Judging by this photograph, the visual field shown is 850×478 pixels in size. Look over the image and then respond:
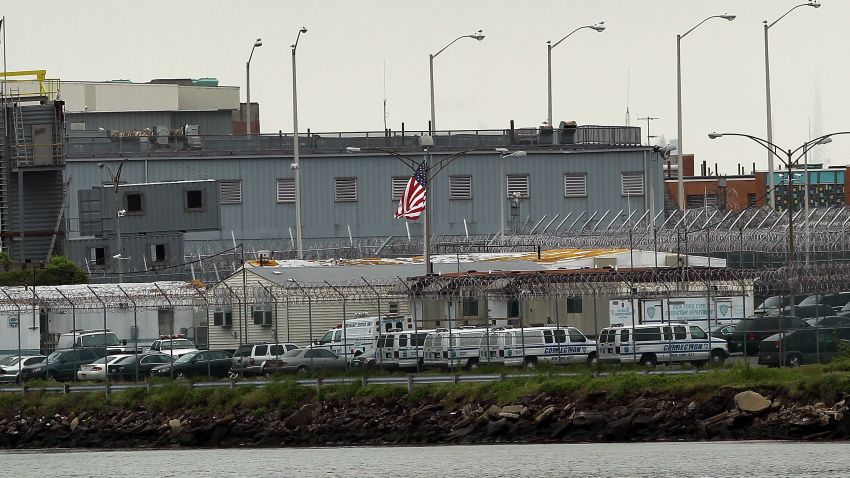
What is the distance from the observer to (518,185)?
338 feet

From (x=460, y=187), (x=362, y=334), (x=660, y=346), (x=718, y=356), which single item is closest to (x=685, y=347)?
(x=660, y=346)

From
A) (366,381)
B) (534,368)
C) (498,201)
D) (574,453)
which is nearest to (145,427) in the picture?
(366,381)

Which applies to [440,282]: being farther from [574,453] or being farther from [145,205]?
[145,205]

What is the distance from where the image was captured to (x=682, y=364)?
166 feet

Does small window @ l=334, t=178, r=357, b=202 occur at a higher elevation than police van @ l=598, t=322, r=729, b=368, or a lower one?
higher

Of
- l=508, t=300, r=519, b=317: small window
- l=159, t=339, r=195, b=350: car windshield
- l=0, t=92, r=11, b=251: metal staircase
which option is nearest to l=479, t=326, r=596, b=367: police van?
l=508, t=300, r=519, b=317: small window

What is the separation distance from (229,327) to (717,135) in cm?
2262

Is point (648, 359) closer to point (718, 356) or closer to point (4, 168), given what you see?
point (718, 356)

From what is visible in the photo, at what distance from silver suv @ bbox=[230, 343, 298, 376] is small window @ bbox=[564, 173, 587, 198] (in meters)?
45.9

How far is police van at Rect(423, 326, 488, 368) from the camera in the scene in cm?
5384

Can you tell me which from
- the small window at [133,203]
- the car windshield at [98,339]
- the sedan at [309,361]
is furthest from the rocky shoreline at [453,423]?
the small window at [133,203]

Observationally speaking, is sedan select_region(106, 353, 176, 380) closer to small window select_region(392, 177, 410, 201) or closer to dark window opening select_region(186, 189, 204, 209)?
dark window opening select_region(186, 189, 204, 209)

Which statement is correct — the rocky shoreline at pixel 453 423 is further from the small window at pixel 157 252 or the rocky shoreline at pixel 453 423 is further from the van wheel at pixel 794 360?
the small window at pixel 157 252

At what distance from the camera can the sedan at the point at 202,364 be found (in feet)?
182
